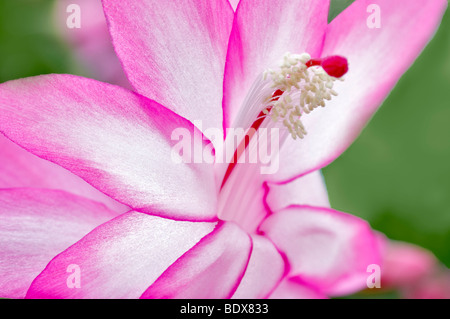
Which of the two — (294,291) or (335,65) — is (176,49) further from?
(294,291)

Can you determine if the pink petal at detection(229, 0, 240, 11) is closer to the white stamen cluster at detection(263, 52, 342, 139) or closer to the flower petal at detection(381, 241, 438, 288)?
the white stamen cluster at detection(263, 52, 342, 139)

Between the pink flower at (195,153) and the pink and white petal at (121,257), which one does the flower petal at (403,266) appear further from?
the pink and white petal at (121,257)

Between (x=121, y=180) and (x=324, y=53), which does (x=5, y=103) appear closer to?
(x=121, y=180)

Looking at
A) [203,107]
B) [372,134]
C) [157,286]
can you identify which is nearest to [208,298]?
[157,286]

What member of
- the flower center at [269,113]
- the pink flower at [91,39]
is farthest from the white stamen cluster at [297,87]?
the pink flower at [91,39]

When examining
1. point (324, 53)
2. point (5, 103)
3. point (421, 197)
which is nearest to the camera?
point (5, 103)

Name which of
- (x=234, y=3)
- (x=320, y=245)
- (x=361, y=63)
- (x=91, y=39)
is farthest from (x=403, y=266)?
(x=91, y=39)
